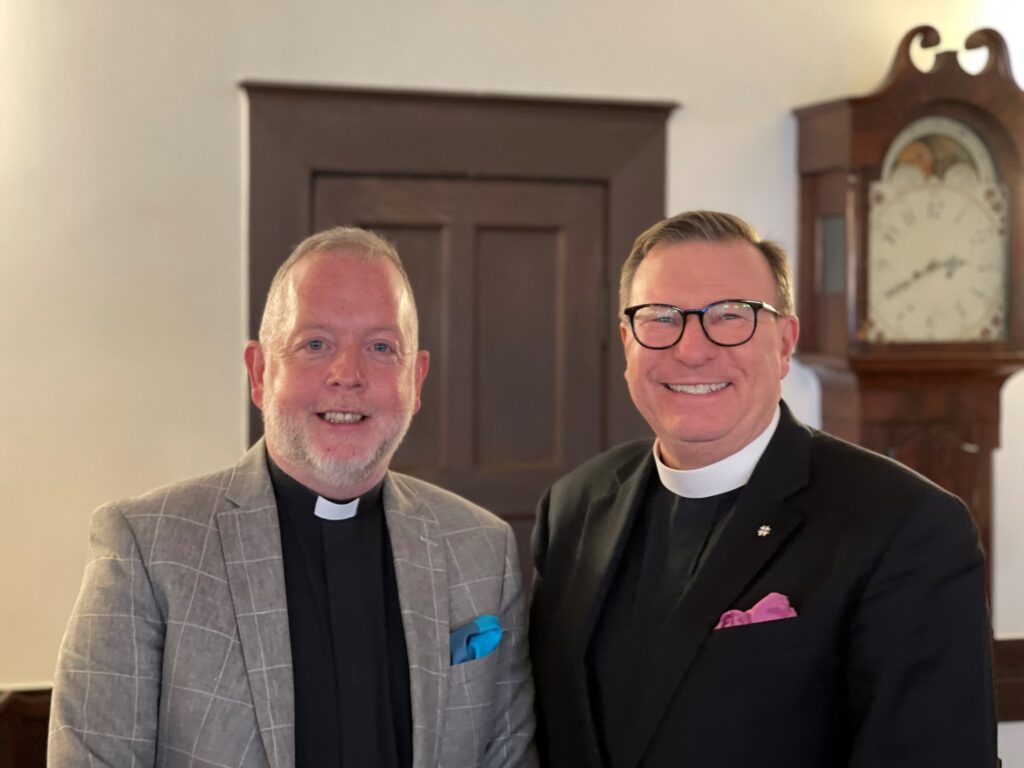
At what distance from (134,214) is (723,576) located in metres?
2.35

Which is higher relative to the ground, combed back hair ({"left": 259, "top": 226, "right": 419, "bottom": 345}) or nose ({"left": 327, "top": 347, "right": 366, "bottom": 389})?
combed back hair ({"left": 259, "top": 226, "right": 419, "bottom": 345})

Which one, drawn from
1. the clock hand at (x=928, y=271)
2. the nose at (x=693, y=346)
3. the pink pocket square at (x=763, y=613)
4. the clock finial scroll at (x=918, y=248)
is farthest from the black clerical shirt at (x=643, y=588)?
the clock hand at (x=928, y=271)

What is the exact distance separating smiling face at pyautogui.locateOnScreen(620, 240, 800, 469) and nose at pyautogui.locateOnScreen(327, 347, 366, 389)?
0.47 metres

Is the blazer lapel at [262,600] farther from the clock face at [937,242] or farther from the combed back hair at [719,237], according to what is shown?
the clock face at [937,242]

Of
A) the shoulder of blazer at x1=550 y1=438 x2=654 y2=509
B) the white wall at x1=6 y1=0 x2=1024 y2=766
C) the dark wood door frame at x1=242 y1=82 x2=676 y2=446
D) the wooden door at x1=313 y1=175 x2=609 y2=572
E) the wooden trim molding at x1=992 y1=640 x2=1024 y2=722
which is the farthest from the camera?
the wooden door at x1=313 y1=175 x2=609 y2=572

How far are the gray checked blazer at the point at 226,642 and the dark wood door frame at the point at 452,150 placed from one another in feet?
5.75

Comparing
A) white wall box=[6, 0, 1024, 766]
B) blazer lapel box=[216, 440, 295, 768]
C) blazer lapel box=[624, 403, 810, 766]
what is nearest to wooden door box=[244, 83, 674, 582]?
white wall box=[6, 0, 1024, 766]

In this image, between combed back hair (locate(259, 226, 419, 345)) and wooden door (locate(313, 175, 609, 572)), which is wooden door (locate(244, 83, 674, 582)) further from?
combed back hair (locate(259, 226, 419, 345))

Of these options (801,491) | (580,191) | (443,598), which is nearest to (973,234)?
(580,191)

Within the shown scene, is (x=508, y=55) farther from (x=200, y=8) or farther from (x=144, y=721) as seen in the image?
(x=144, y=721)

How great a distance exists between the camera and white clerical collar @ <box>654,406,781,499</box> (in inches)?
84.6

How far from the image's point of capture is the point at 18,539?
3.66 metres

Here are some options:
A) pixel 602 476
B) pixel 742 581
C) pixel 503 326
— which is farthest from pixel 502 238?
pixel 742 581

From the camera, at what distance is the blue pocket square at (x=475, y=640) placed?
2.08 meters
